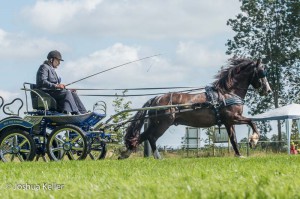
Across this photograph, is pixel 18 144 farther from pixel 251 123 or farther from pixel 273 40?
pixel 273 40

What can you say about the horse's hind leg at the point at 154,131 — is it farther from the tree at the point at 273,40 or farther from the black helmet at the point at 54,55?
the tree at the point at 273,40

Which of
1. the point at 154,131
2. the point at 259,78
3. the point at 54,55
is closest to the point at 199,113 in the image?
the point at 154,131

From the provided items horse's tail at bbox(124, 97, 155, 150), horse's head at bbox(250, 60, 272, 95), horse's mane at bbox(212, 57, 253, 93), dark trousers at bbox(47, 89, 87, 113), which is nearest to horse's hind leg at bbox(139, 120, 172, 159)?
horse's tail at bbox(124, 97, 155, 150)

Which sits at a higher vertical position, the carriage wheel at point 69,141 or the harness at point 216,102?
the harness at point 216,102

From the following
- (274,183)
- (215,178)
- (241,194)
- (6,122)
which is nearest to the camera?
(241,194)

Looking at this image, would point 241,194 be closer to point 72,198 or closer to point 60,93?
point 72,198

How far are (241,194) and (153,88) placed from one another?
10.5m

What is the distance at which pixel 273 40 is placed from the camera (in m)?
48.0

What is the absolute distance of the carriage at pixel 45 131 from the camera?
13500 millimetres

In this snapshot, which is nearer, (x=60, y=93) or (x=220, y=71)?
(x=60, y=93)

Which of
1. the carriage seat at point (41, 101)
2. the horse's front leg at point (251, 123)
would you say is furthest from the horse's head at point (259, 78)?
the carriage seat at point (41, 101)

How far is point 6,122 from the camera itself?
44.4 feet

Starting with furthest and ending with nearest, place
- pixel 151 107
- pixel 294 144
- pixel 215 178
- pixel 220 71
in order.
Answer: pixel 294 144
pixel 220 71
pixel 151 107
pixel 215 178

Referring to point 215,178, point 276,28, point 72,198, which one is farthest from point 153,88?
point 276,28
